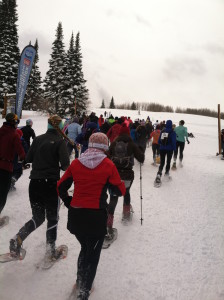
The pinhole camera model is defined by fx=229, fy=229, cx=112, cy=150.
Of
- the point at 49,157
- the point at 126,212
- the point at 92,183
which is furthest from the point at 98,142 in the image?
the point at 126,212

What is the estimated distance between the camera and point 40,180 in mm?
3248

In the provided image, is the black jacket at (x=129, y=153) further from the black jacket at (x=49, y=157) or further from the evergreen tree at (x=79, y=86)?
the evergreen tree at (x=79, y=86)

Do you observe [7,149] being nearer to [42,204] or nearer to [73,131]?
[42,204]

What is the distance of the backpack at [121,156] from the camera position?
14.5 feet

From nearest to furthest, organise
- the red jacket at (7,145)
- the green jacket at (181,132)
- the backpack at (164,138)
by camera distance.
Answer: the red jacket at (7,145)
the backpack at (164,138)
the green jacket at (181,132)

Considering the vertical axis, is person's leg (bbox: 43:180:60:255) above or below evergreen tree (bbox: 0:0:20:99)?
below

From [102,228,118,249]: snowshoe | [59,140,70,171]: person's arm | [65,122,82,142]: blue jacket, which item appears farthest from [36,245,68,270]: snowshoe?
[65,122,82,142]: blue jacket

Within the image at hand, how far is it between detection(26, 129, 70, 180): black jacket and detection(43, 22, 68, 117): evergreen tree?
Answer: 103 feet

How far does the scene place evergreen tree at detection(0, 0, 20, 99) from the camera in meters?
29.1

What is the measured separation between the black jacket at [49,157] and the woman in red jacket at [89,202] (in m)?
0.64

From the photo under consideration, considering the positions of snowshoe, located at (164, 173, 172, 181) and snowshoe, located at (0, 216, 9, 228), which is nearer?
snowshoe, located at (0, 216, 9, 228)

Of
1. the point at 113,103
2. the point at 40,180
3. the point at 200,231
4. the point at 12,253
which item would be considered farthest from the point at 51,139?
the point at 113,103

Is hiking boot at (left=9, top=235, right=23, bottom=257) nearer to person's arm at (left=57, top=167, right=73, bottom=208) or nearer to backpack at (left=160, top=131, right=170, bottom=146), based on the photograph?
person's arm at (left=57, top=167, right=73, bottom=208)

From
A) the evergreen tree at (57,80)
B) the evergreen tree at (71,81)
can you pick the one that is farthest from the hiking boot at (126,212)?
the evergreen tree at (57,80)
